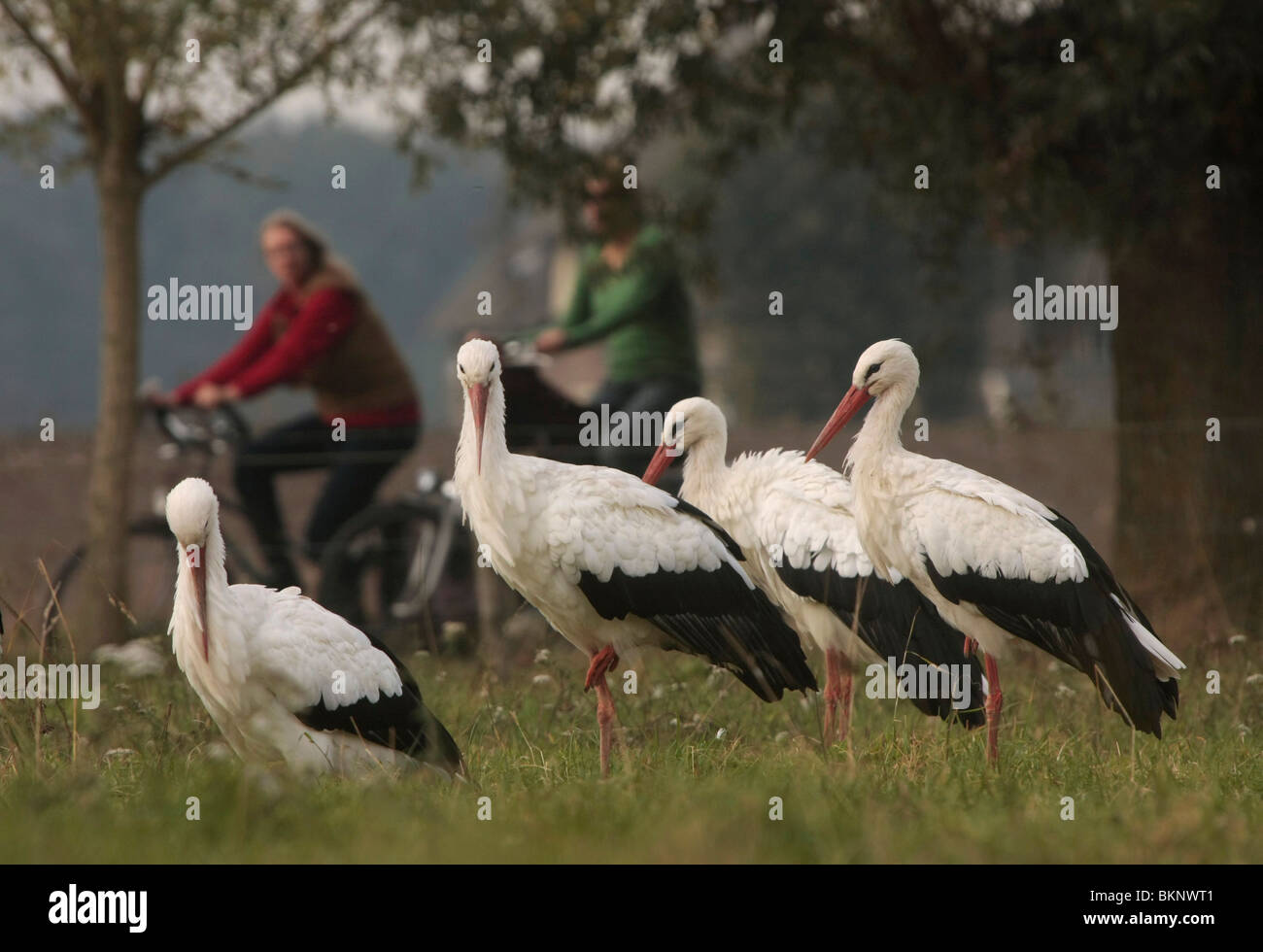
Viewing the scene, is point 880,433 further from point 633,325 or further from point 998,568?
point 633,325

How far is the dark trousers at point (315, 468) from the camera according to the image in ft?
29.0

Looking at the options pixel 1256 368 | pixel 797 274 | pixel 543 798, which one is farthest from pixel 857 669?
pixel 797 274

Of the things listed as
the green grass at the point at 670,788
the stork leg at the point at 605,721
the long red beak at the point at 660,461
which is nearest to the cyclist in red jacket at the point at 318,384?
the green grass at the point at 670,788

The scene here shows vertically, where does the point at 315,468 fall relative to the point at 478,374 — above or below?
above

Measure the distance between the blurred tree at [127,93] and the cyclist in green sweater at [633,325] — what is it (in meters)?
1.53

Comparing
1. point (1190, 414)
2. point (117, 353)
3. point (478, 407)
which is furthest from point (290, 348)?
point (1190, 414)

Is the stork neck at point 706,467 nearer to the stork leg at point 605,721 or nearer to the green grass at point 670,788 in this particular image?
the green grass at point 670,788

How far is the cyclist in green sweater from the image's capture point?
8664mm

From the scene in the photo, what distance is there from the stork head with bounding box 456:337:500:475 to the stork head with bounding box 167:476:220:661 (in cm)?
82

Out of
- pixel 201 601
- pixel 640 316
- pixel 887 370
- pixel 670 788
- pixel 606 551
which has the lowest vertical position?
pixel 670 788

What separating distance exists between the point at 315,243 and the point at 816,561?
372 cm

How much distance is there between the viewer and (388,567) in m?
8.98

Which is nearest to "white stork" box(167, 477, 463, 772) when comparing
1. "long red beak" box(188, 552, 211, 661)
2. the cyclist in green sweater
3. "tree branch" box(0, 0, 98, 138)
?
"long red beak" box(188, 552, 211, 661)
